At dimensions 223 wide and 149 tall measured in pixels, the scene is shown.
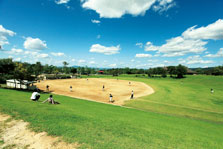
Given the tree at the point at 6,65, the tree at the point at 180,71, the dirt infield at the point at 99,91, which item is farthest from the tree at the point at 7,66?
the tree at the point at 180,71

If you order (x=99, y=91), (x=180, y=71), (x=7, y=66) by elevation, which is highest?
(x=7, y=66)

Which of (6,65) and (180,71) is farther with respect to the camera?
(180,71)

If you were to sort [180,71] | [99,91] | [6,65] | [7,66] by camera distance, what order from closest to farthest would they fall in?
[6,65], [7,66], [99,91], [180,71]

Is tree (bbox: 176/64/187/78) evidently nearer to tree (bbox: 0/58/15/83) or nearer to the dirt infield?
the dirt infield

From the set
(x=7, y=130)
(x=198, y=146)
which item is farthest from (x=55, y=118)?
(x=198, y=146)

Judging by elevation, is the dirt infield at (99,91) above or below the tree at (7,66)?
below

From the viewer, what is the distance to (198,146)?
24.4ft

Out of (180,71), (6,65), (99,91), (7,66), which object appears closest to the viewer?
(6,65)

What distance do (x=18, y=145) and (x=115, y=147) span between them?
4.98 m

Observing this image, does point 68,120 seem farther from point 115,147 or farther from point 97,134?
point 115,147

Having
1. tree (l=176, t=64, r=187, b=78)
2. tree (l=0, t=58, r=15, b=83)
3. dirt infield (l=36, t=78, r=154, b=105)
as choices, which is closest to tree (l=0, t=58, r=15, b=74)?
tree (l=0, t=58, r=15, b=83)

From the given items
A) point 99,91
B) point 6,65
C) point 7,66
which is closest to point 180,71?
point 99,91

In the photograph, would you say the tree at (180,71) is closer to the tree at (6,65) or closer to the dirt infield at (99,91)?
the dirt infield at (99,91)

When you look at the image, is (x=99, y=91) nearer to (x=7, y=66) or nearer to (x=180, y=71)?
(x=7, y=66)
